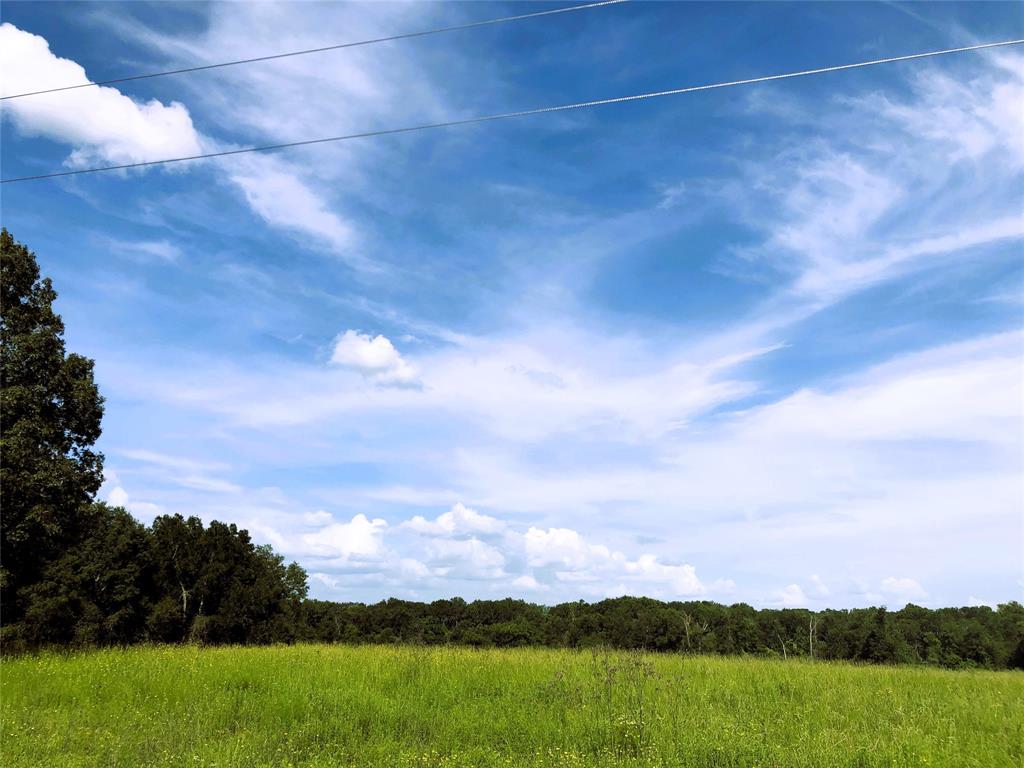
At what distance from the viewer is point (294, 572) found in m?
70.6

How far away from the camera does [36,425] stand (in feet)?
74.9

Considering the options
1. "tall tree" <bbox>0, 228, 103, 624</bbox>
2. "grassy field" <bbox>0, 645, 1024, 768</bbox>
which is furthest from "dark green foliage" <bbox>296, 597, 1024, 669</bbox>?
"grassy field" <bbox>0, 645, 1024, 768</bbox>

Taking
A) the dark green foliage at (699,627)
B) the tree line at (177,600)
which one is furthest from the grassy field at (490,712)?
the dark green foliage at (699,627)

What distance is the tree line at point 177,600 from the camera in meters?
23.4

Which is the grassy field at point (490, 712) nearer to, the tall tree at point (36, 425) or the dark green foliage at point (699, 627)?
the tall tree at point (36, 425)

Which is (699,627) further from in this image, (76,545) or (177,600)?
(76,545)

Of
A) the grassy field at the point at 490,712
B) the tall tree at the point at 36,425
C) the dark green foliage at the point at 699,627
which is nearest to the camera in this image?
the grassy field at the point at 490,712

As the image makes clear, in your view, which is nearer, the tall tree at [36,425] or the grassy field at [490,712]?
the grassy field at [490,712]

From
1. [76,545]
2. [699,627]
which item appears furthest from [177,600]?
[699,627]

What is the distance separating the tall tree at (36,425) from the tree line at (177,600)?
0.15 feet

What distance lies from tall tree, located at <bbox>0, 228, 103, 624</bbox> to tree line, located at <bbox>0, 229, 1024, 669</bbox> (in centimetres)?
5

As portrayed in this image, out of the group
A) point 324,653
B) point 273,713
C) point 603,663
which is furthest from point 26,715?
point 603,663

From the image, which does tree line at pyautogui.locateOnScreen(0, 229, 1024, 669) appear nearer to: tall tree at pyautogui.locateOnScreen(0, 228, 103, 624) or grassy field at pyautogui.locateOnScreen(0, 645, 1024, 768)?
tall tree at pyautogui.locateOnScreen(0, 228, 103, 624)

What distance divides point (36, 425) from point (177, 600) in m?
25.9
